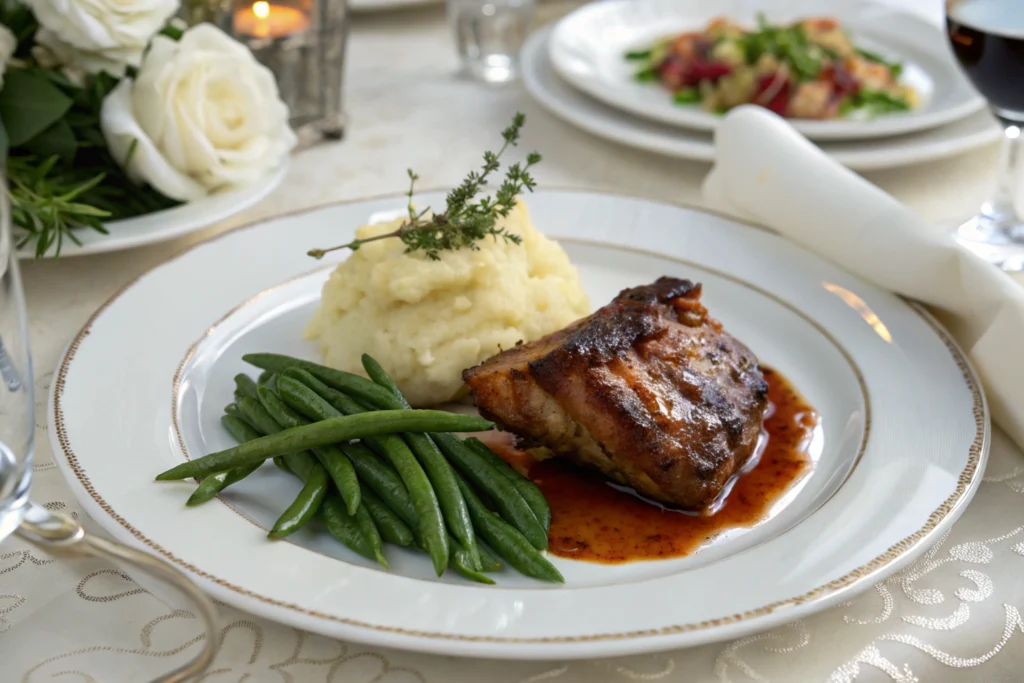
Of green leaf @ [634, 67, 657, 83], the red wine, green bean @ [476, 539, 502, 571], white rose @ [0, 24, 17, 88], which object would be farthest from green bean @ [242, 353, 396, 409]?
green leaf @ [634, 67, 657, 83]

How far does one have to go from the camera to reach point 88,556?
1814mm

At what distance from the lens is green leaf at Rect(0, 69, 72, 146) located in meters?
3.53

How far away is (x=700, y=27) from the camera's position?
5852mm

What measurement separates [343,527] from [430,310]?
2.79 feet

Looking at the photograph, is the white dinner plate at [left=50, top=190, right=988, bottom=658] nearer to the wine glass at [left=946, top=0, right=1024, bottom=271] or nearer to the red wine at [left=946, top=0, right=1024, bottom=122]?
the wine glass at [left=946, top=0, right=1024, bottom=271]

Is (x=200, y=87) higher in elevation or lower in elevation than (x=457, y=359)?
higher

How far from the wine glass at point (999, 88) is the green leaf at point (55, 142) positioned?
3102 mm

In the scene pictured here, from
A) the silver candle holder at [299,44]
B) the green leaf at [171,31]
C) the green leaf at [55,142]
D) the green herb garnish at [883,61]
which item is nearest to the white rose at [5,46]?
the green leaf at [55,142]

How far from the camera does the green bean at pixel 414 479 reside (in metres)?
2.26

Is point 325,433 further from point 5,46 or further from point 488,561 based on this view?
point 5,46

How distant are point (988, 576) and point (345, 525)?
1465 millimetres

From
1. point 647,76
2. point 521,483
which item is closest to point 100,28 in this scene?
point 521,483

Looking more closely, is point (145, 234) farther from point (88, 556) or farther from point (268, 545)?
point (88, 556)

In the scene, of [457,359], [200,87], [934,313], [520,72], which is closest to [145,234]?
[200,87]
